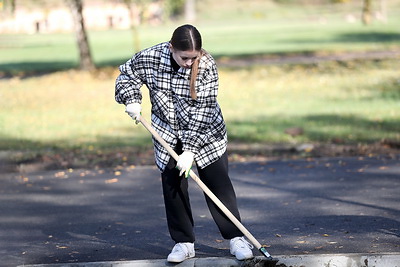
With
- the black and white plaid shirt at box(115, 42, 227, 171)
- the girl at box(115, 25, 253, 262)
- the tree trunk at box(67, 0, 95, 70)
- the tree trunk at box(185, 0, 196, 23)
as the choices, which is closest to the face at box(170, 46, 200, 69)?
the girl at box(115, 25, 253, 262)

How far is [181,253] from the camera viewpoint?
556cm

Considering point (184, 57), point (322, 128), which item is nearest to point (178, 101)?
point (184, 57)

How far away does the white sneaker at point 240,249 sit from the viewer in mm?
5445

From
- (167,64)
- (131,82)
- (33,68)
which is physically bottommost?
(33,68)

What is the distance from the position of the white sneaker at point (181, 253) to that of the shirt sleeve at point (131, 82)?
3.22ft

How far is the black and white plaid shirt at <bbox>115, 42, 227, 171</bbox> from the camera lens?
5324mm

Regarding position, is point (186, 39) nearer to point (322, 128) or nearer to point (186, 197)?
point (186, 197)

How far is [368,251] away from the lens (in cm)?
582

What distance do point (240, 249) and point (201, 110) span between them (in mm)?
924

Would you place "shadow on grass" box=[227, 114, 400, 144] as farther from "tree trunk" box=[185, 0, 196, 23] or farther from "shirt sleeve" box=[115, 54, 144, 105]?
"tree trunk" box=[185, 0, 196, 23]

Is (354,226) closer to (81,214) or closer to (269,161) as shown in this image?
(81,214)

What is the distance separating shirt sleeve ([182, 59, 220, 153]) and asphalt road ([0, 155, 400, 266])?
95 cm

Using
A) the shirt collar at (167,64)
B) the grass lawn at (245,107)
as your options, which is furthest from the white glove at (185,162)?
the grass lawn at (245,107)

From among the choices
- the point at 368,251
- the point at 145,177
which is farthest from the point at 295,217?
the point at 145,177
